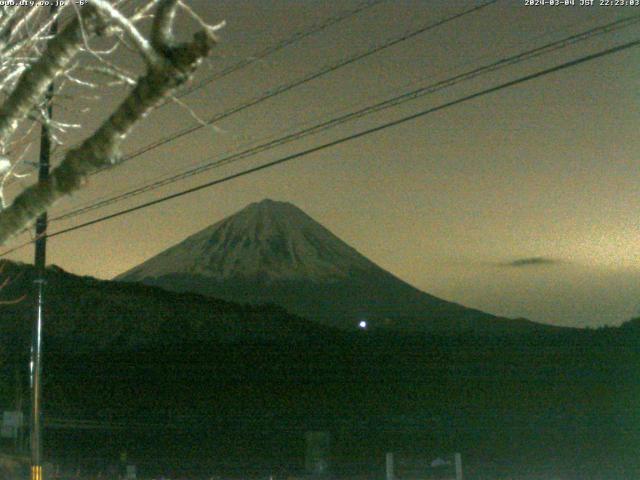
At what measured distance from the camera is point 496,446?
157ft

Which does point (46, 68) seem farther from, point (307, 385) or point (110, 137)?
point (307, 385)

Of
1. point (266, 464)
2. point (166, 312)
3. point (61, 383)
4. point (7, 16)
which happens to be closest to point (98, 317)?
point (166, 312)

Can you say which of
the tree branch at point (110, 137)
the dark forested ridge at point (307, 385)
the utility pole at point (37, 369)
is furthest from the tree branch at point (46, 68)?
the dark forested ridge at point (307, 385)

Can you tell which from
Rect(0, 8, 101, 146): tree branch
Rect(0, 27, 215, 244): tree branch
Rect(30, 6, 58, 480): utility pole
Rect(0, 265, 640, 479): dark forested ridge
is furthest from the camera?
Rect(0, 265, 640, 479): dark forested ridge

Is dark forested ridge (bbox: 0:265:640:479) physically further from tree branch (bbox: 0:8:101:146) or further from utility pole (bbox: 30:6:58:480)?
tree branch (bbox: 0:8:101:146)

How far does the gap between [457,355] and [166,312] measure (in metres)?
28.7

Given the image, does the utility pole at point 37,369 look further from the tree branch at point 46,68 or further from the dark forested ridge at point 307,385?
the dark forested ridge at point 307,385

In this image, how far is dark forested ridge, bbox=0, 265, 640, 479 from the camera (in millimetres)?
47781

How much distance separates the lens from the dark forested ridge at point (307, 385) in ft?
157

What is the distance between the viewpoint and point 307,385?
67.9 m

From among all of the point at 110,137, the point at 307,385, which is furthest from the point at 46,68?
the point at 307,385

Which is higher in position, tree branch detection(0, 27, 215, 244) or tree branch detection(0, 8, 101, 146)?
tree branch detection(0, 8, 101, 146)

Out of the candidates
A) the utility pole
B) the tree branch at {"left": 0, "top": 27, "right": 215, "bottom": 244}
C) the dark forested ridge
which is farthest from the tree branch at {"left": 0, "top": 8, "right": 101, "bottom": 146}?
the dark forested ridge

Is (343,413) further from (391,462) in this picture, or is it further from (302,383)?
(391,462)
